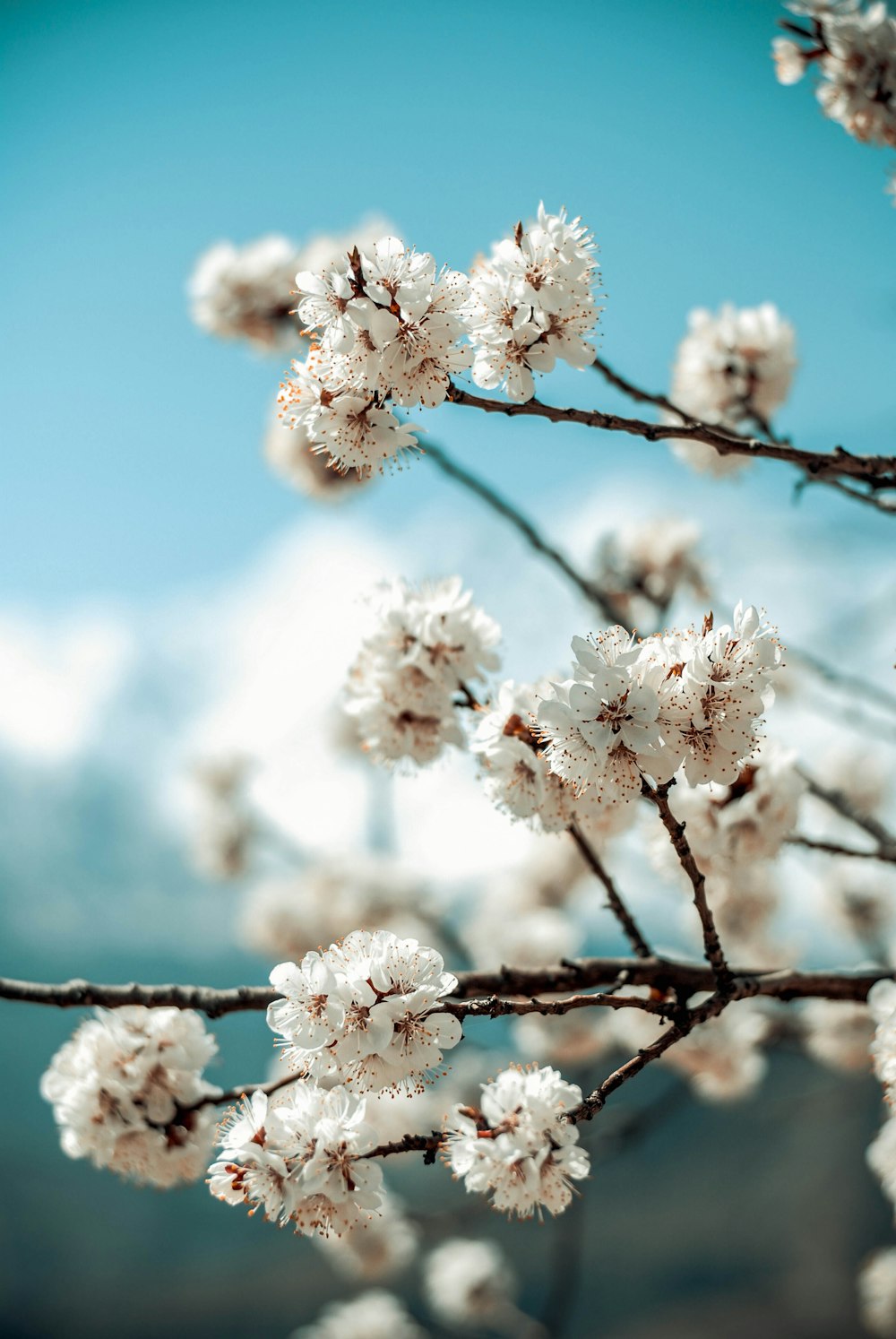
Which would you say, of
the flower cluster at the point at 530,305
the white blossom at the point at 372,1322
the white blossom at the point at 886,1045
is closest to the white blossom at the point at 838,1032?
the white blossom at the point at 886,1045

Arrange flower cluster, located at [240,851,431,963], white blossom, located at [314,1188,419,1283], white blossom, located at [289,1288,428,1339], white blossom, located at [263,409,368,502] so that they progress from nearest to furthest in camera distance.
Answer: white blossom, located at [263,409,368,502]
flower cluster, located at [240,851,431,963]
white blossom, located at [314,1188,419,1283]
white blossom, located at [289,1288,428,1339]

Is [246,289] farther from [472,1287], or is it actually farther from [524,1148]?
[472,1287]

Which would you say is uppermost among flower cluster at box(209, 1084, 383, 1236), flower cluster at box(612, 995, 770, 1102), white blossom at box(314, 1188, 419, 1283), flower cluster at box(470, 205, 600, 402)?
flower cluster at box(612, 995, 770, 1102)

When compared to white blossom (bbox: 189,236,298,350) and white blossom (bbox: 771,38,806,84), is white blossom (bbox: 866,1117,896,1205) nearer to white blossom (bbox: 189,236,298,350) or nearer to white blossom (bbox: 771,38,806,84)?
white blossom (bbox: 771,38,806,84)

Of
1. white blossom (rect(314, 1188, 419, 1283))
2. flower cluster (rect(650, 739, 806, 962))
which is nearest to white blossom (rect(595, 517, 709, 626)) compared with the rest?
flower cluster (rect(650, 739, 806, 962))

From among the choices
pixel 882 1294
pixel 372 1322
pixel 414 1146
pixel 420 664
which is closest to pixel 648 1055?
pixel 414 1146

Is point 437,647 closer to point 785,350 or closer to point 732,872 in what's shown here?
point 732,872
